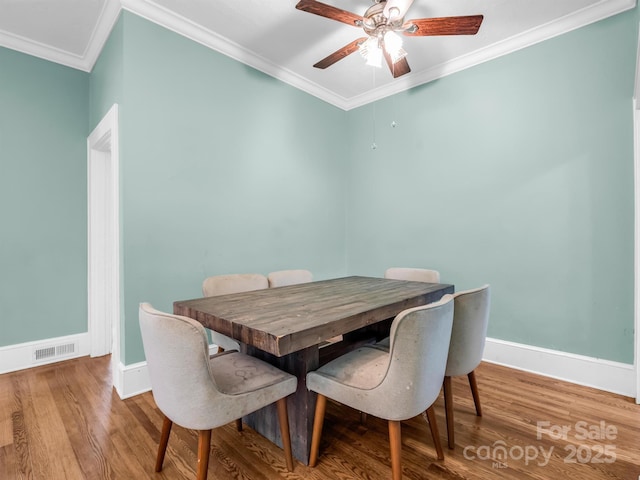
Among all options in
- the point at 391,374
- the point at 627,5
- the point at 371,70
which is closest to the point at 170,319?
the point at 391,374

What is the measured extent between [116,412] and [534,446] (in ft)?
8.23

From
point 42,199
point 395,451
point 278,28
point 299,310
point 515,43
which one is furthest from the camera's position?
point 42,199

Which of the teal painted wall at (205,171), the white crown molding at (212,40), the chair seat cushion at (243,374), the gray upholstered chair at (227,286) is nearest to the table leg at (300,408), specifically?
the chair seat cushion at (243,374)

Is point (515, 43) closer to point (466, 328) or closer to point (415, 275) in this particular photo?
point (415, 275)

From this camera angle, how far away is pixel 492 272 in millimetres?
2844

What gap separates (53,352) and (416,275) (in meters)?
3.38

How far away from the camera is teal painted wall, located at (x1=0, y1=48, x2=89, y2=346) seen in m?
2.63

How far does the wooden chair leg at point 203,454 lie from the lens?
1.21 m

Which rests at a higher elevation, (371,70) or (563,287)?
(371,70)

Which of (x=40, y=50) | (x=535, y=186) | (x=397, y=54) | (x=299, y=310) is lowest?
(x=299, y=310)

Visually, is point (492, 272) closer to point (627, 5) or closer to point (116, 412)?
point (627, 5)

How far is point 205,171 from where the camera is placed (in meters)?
2.63

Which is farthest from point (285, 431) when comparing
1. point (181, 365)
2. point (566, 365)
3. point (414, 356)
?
point (566, 365)

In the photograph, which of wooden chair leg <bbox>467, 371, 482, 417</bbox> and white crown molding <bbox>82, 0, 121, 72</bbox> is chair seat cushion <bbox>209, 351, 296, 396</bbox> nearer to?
wooden chair leg <bbox>467, 371, 482, 417</bbox>
